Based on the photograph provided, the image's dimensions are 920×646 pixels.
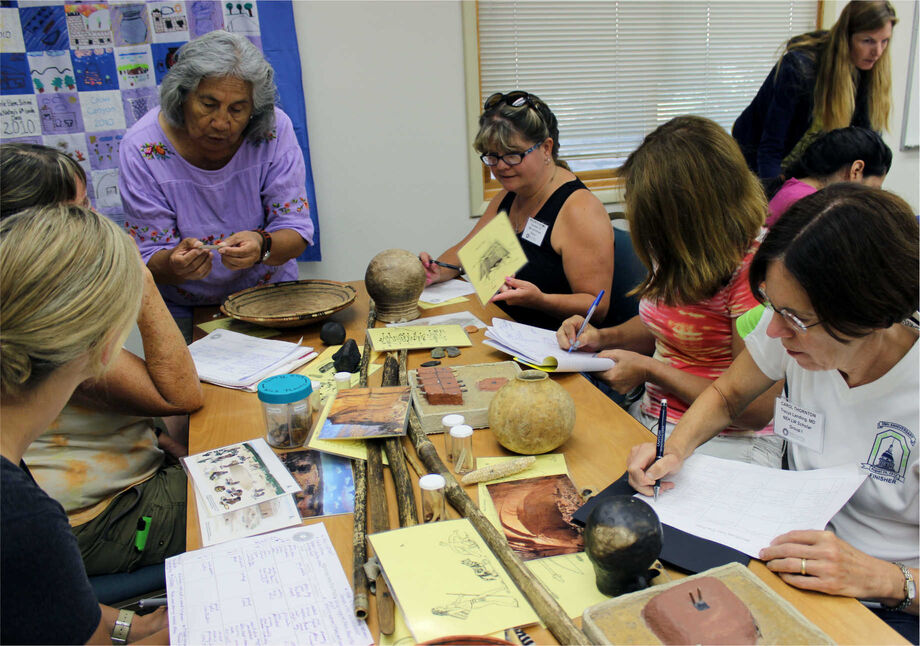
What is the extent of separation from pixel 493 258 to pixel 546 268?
0.28m

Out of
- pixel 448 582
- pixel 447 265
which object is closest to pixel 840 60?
pixel 447 265

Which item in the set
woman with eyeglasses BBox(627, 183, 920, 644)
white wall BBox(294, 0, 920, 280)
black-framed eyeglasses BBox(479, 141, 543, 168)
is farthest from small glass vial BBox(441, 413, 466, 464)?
white wall BBox(294, 0, 920, 280)

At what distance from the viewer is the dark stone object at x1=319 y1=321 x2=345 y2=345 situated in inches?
81.3

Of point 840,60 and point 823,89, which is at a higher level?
point 840,60

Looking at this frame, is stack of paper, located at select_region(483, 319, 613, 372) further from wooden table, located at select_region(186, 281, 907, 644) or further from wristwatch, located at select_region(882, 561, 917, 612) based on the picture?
wristwatch, located at select_region(882, 561, 917, 612)

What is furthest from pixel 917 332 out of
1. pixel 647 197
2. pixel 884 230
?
pixel 647 197

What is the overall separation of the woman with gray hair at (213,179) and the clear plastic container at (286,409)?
0.86m

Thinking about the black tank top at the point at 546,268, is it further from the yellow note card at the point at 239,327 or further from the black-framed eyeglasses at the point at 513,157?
the yellow note card at the point at 239,327

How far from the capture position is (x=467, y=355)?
75.4 inches

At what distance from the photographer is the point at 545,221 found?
7.93 ft

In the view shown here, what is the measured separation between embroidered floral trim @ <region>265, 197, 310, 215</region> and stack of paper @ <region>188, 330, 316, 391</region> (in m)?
0.54

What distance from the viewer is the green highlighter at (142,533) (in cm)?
152

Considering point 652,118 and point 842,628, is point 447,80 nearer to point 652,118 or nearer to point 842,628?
point 652,118

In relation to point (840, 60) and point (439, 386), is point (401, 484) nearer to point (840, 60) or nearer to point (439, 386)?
point (439, 386)
